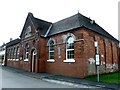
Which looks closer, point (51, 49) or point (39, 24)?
point (51, 49)

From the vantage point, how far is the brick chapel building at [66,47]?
15893mm

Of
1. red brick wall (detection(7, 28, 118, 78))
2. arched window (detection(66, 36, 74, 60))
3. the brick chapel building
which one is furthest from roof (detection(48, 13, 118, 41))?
arched window (detection(66, 36, 74, 60))

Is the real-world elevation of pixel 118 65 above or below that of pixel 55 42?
below

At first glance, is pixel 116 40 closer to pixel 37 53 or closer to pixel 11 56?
pixel 37 53

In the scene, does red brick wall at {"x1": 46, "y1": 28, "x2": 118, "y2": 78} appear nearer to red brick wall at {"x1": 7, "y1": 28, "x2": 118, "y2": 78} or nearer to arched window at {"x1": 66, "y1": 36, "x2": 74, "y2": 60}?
red brick wall at {"x1": 7, "y1": 28, "x2": 118, "y2": 78}

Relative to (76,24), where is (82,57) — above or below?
below

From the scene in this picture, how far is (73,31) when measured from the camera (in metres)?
16.9

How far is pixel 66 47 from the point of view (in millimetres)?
17531

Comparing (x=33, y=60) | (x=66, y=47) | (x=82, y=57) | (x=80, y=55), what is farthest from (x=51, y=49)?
(x=82, y=57)

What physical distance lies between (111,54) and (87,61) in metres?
8.41

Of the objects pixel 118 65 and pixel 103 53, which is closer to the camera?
pixel 103 53

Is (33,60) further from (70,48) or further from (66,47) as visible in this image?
(70,48)

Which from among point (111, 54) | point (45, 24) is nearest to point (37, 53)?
point (45, 24)

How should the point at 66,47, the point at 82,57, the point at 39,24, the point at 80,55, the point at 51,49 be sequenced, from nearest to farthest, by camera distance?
the point at 82,57, the point at 80,55, the point at 66,47, the point at 51,49, the point at 39,24
